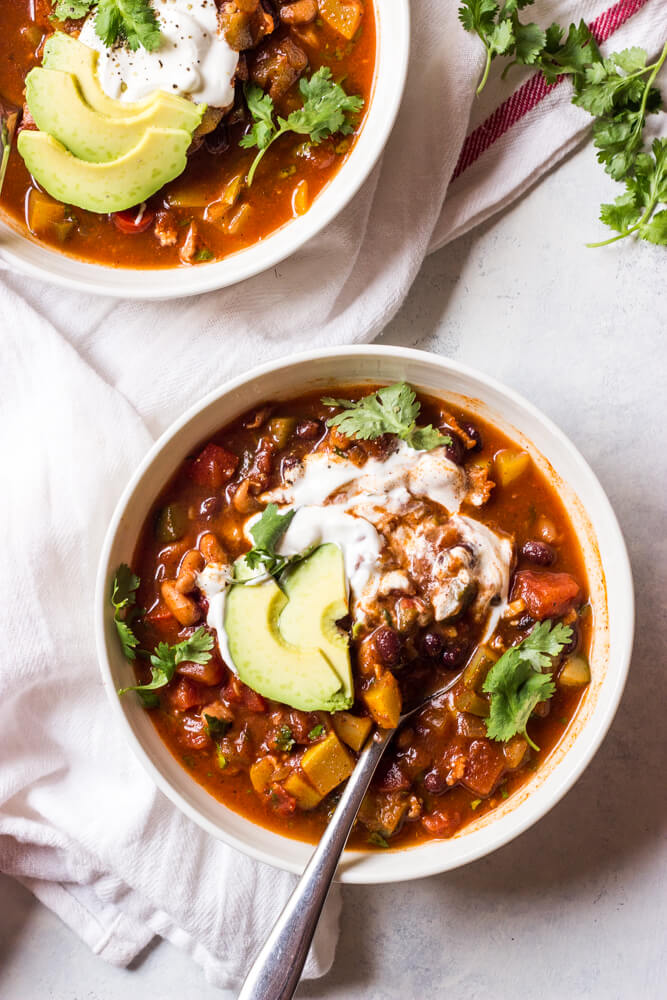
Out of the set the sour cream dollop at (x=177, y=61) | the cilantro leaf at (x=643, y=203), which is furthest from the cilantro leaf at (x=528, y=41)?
the sour cream dollop at (x=177, y=61)

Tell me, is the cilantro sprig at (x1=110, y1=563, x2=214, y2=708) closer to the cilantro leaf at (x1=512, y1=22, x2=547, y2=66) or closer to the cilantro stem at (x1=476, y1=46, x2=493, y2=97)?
the cilantro stem at (x1=476, y1=46, x2=493, y2=97)

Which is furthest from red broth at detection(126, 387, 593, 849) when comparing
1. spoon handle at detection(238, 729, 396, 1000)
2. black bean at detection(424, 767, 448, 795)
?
spoon handle at detection(238, 729, 396, 1000)

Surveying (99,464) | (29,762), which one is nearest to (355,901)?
(29,762)

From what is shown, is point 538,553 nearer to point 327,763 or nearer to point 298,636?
point 298,636

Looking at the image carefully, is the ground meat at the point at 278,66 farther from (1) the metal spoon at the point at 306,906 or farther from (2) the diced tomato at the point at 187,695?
(1) the metal spoon at the point at 306,906

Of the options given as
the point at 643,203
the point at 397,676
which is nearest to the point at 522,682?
the point at 397,676
